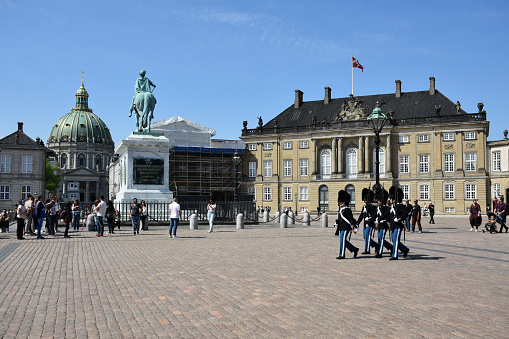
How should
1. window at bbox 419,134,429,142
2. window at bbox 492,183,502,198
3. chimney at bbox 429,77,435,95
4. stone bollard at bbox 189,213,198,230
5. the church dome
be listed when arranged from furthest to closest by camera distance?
the church dome
chimney at bbox 429,77,435,95
window at bbox 419,134,429,142
window at bbox 492,183,502,198
stone bollard at bbox 189,213,198,230

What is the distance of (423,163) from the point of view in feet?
210

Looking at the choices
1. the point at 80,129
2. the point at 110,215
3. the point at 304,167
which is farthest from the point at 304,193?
the point at 80,129

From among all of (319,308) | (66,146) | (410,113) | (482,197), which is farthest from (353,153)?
(66,146)

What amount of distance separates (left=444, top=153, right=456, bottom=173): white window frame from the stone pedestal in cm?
4482

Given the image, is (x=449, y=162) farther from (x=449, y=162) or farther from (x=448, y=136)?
(x=448, y=136)

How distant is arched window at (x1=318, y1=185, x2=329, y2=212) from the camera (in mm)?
68125

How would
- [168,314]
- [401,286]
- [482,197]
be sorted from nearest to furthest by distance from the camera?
[168,314], [401,286], [482,197]

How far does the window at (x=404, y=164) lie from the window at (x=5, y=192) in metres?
52.1

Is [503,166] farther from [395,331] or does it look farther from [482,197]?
[395,331]

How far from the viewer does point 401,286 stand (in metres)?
8.98

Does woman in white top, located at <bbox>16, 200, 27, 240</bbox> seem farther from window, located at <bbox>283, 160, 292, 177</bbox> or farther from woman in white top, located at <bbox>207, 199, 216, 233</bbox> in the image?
window, located at <bbox>283, 160, 292, 177</bbox>

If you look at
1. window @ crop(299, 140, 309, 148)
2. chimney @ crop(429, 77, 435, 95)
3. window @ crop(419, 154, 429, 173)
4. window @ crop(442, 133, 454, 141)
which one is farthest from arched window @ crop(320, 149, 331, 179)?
chimney @ crop(429, 77, 435, 95)

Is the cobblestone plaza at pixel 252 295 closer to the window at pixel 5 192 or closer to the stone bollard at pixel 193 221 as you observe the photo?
the stone bollard at pixel 193 221

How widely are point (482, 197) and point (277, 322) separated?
59.4m
